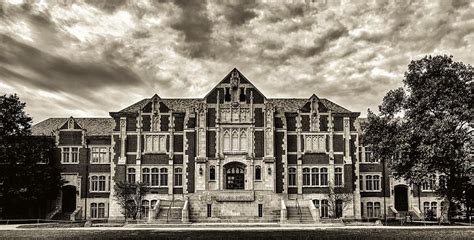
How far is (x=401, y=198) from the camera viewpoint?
54.5m

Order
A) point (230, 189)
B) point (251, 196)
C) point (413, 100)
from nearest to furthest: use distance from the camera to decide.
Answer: point (413, 100) → point (251, 196) → point (230, 189)

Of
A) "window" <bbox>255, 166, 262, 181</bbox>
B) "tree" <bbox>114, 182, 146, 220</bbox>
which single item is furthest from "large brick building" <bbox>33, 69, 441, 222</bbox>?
"tree" <bbox>114, 182, 146, 220</bbox>

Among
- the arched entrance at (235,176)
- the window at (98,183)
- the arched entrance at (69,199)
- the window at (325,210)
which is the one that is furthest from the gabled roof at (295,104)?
the arched entrance at (69,199)

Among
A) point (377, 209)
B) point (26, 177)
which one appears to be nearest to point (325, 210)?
point (377, 209)

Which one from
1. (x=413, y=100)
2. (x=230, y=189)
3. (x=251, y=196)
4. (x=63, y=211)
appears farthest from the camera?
(x=63, y=211)

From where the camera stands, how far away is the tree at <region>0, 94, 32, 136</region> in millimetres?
45688

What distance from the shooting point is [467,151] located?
36.8 metres

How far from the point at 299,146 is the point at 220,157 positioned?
26.1 feet

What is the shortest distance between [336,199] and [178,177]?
15379 mm

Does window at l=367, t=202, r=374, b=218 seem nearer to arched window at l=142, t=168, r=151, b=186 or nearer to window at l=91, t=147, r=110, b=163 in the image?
arched window at l=142, t=168, r=151, b=186

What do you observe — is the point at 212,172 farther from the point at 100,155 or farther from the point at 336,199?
the point at 100,155

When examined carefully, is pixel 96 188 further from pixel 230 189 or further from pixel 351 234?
pixel 351 234

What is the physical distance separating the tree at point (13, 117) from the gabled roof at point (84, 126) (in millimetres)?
6260

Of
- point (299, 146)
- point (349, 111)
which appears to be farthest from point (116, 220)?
point (349, 111)
